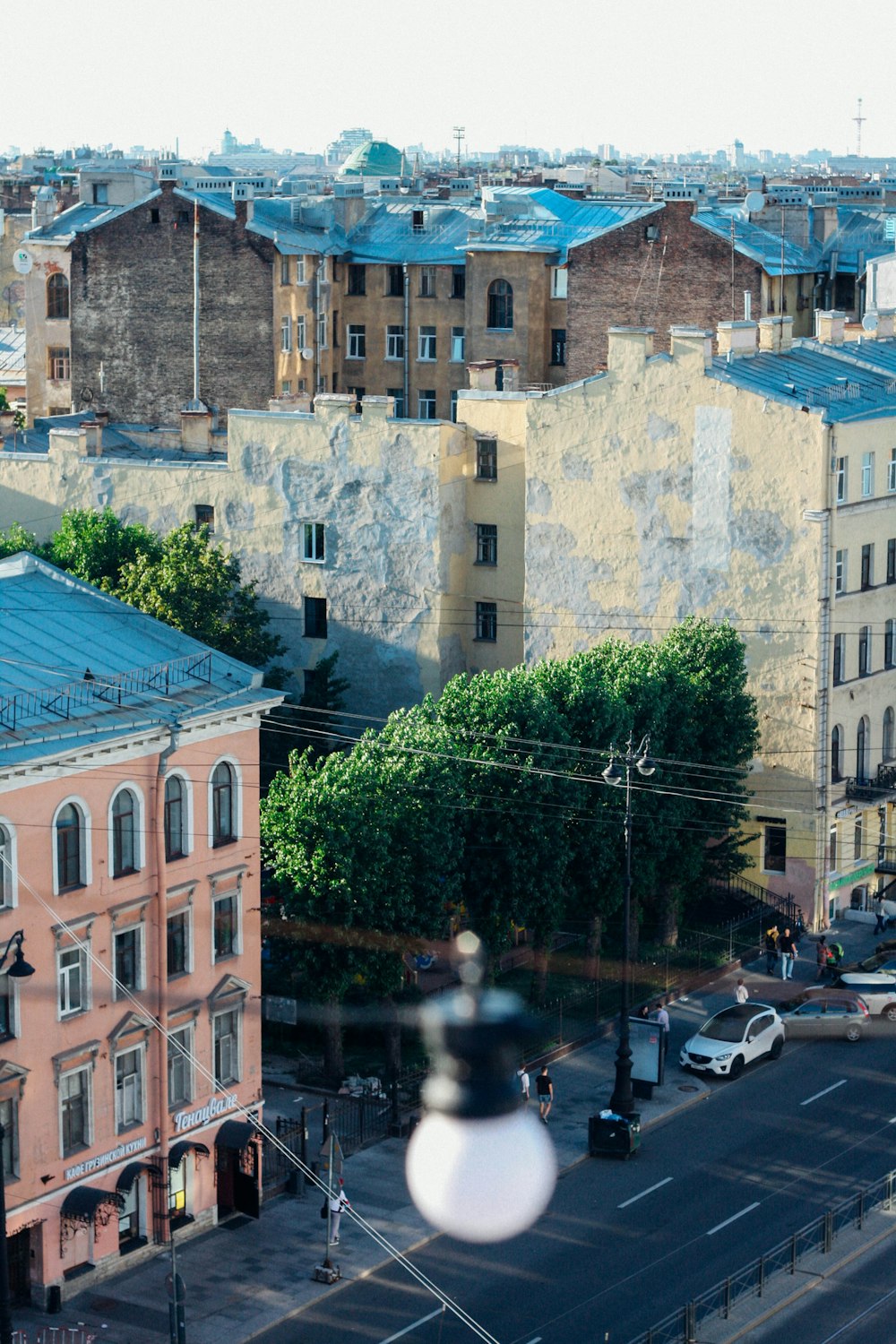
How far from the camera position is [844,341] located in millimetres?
62188

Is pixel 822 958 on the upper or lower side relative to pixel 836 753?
lower

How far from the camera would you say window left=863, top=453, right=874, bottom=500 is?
53.7 metres

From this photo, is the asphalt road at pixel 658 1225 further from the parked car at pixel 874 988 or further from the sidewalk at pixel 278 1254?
the parked car at pixel 874 988

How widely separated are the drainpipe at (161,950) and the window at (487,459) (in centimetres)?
2444

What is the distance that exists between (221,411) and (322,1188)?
42.2 m

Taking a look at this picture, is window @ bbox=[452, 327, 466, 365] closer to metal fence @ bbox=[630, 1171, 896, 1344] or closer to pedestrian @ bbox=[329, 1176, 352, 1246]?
Result: metal fence @ bbox=[630, 1171, 896, 1344]

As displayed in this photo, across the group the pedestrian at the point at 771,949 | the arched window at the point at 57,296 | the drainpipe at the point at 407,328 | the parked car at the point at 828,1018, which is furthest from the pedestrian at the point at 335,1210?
the arched window at the point at 57,296

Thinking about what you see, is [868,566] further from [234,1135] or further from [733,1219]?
[234,1135]

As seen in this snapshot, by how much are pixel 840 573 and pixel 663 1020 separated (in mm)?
15163

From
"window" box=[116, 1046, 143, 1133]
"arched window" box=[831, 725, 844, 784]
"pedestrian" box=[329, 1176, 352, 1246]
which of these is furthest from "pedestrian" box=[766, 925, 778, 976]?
"window" box=[116, 1046, 143, 1133]

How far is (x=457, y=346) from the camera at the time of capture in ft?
258

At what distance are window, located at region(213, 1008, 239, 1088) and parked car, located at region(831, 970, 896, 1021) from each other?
51.7ft

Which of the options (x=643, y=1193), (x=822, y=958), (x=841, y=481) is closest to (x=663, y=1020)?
(x=643, y=1193)

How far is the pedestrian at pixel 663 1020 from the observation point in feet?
136
